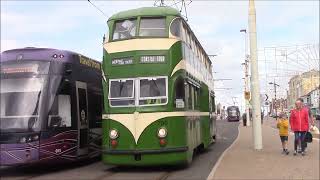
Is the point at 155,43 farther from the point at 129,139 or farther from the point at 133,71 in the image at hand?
the point at 129,139

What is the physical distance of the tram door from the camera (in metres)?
16.8

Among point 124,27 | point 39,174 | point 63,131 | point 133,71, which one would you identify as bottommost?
point 39,174

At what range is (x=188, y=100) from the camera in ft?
54.0

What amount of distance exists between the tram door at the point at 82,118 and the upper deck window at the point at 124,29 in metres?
2.02

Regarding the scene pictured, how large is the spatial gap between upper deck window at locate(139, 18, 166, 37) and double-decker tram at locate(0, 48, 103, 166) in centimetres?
238

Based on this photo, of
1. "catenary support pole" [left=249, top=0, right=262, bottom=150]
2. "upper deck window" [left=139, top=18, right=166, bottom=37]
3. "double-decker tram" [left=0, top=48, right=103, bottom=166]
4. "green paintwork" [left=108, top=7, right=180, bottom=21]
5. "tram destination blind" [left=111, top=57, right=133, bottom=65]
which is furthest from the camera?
"catenary support pole" [left=249, top=0, right=262, bottom=150]

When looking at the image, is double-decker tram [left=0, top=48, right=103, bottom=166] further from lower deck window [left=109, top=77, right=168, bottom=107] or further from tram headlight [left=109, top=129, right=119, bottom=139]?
lower deck window [left=109, top=77, right=168, bottom=107]

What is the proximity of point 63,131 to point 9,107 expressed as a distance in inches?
65.4

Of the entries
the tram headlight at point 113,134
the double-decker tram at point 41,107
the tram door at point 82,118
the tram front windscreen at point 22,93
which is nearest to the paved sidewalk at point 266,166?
the tram headlight at point 113,134

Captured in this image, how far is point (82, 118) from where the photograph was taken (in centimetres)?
1708

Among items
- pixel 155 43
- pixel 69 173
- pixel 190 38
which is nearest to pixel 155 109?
pixel 155 43

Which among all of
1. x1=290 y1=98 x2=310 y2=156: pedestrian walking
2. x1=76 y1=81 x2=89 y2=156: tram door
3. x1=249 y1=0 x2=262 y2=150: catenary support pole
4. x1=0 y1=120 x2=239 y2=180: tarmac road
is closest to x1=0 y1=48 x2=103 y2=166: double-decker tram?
x1=76 y1=81 x2=89 y2=156: tram door

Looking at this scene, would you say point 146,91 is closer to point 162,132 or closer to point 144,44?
point 162,132

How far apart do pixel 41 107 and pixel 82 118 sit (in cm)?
226
